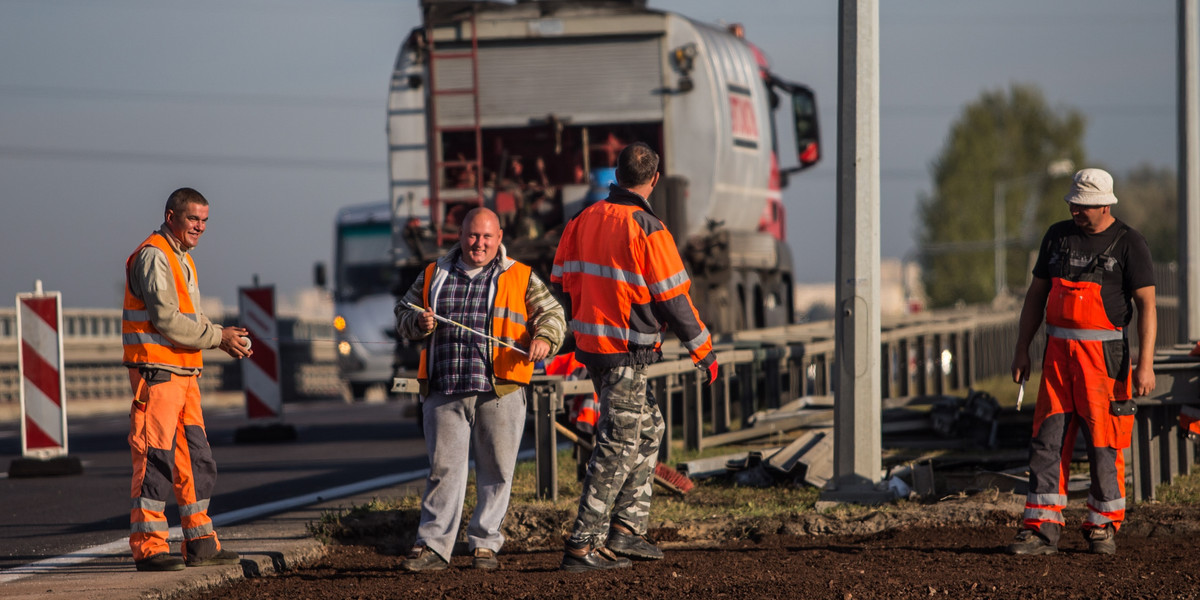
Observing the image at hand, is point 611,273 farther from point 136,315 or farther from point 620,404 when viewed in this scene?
point 136,315

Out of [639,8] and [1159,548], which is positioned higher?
[639,8]

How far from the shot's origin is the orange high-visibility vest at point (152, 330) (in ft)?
20.3

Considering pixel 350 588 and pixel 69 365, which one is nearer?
pixel 350 588

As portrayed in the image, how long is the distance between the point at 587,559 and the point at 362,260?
20.4m

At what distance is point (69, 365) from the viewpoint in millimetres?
26625

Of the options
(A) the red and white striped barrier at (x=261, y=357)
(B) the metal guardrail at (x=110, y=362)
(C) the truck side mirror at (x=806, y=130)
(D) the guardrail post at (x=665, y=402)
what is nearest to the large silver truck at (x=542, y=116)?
(A) the red and white striped barrier at (x=261, y=357)

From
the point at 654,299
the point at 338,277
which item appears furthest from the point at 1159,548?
the point at 338,277

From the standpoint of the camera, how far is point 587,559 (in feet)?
20.0

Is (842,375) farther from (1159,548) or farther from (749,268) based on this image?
(749,268)

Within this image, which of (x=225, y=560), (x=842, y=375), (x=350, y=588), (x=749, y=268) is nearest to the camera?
(x=350, y=588)

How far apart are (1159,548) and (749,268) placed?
34.0ft

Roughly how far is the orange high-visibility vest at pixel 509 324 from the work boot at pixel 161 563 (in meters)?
1.30

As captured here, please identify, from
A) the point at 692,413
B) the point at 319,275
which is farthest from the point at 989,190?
the point at 692,413

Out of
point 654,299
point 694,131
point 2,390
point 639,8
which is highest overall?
point 639,8
